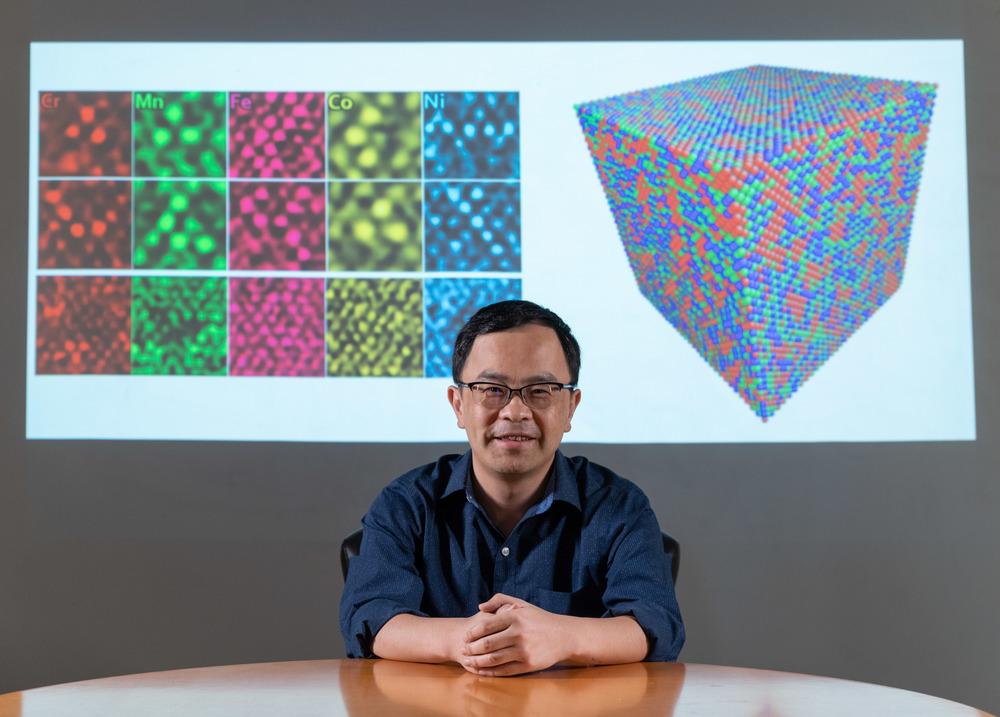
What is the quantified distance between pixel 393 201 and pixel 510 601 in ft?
5.95

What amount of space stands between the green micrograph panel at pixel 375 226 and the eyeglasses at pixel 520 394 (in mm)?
1354

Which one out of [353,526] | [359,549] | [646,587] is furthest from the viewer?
[353,526]

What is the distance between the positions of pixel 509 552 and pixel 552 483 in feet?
0.44

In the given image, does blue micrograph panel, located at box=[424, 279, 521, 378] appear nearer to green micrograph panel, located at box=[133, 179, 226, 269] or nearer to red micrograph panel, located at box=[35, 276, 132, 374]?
green micrograph panel, located at box=[133, 179, 226, 269]

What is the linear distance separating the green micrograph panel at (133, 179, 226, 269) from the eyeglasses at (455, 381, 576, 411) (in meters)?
1.54

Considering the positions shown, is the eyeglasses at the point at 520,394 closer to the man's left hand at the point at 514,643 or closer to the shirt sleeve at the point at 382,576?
the shirt sleeve at the point at 382,576

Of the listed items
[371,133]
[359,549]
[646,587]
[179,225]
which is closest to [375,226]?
[371,133]

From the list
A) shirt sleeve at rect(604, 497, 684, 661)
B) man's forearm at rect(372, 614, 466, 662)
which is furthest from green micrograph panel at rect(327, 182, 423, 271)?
man's forearm at rect(372, 614, 466, 662)

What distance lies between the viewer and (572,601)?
5.47 ft

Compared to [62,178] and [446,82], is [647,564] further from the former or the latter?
[62,178]

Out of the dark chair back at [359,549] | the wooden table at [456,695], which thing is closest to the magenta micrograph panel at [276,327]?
the dark chair back at [359,549]

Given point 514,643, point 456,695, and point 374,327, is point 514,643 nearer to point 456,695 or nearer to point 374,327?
point 456,695

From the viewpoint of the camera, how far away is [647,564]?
161 centimetres

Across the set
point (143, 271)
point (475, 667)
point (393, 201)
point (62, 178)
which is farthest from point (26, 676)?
point (475, 667)
